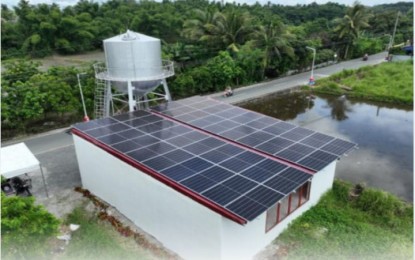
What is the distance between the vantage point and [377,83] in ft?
116

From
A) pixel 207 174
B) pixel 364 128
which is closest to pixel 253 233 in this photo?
pixel 207 174

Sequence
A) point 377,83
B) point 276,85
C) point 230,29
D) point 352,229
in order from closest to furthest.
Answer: point 352,229, point 377,83, point 276,85, point 230,29

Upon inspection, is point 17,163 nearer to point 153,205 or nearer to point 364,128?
point 153,205

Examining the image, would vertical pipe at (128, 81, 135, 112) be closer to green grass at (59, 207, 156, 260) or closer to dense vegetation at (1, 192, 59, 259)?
green grass at (59, 207, 156, 260)

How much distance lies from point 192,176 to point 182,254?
310 cm

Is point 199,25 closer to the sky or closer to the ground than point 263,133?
closer to the sky

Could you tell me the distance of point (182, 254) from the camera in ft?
39.4

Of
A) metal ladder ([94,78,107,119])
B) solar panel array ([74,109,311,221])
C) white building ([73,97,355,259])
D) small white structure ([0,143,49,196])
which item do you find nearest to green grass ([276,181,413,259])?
white building ([73,97,355,259])

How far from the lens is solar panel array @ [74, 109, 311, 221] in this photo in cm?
1055

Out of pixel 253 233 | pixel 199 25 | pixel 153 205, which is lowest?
pixel 253 233

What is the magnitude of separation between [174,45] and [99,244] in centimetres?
2893

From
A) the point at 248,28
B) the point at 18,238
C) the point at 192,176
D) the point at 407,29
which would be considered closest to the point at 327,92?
the point at 248,28

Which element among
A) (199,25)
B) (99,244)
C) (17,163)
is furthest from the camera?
(199,25)

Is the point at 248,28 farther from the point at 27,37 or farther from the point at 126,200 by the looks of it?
the point at 27,37
